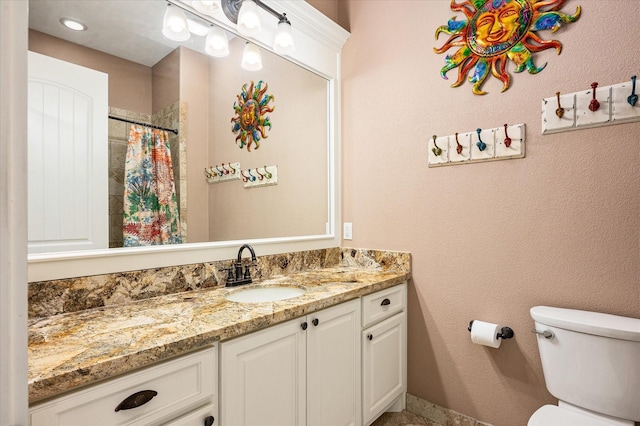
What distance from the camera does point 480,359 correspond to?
1692 millimetres

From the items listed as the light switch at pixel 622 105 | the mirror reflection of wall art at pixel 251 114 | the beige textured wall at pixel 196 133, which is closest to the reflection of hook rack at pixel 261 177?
the mirror reflection of wall art at pixel 251 114

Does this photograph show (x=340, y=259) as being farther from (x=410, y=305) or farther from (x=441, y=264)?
(x=441, y=264)

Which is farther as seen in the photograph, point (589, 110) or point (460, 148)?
point (460, 148)

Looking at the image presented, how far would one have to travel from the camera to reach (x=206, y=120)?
167 cm

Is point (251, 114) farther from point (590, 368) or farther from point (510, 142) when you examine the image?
point (590, 368)

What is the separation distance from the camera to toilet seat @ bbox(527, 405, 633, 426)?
1.21m

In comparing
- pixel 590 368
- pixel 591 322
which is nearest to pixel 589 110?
pixel 591 322

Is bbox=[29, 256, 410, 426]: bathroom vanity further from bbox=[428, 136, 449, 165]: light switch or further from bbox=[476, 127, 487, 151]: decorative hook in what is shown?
bbox=[476, 127, 487, 151]: decorative hook

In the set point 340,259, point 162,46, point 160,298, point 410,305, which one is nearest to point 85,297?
point 160,298

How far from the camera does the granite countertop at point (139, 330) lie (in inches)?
30.2

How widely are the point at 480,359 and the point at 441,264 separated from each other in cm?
51

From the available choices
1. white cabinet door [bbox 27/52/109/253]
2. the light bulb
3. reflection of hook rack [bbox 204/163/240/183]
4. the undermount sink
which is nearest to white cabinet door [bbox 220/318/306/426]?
the undermount sink

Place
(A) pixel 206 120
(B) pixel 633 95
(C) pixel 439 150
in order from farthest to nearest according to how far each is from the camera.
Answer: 1. (C) pixel 439 150
2. (A) pixel 206 120
3. (B) pixel 633 95

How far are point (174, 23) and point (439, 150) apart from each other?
144 cm
